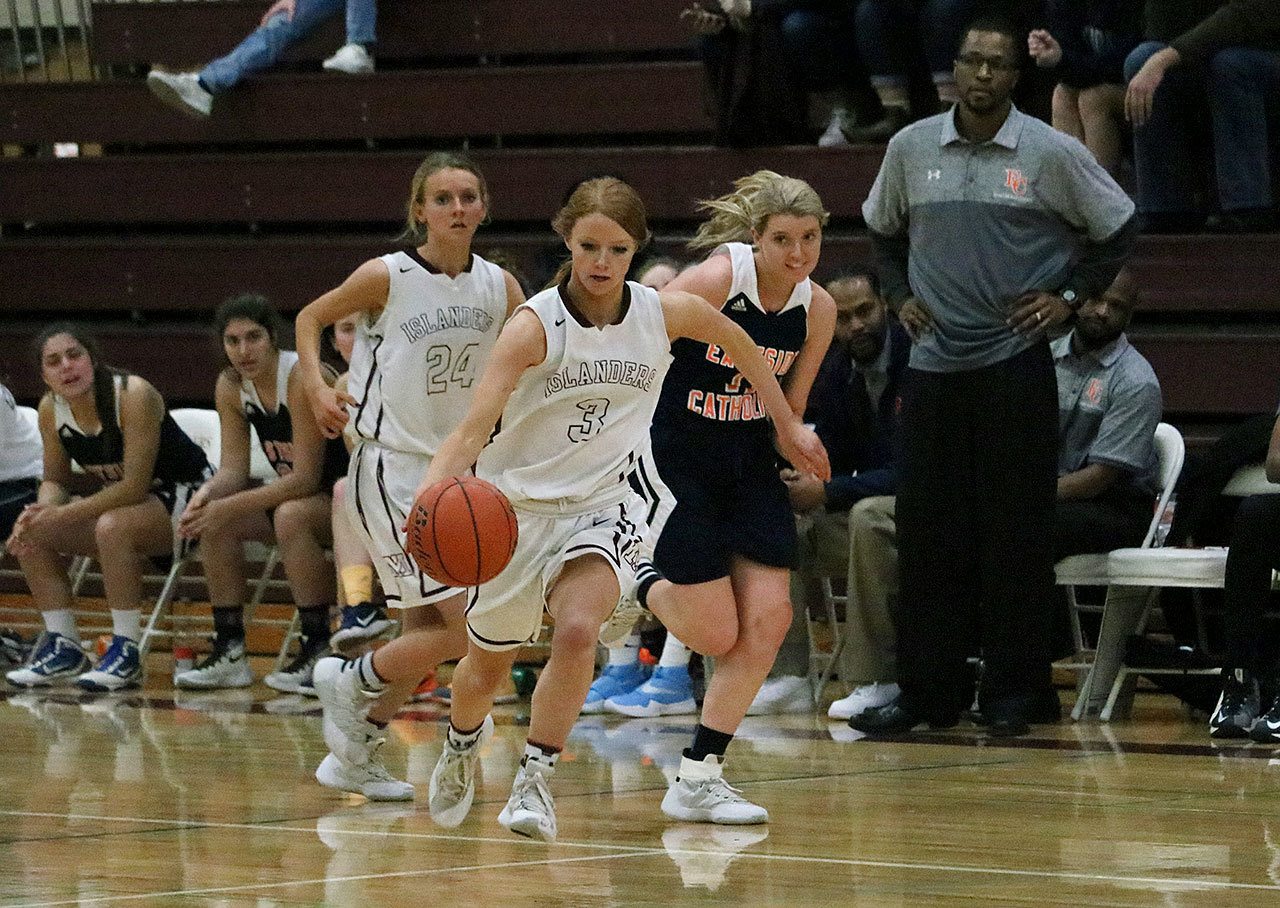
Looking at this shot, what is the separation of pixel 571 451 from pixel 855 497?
110 inches

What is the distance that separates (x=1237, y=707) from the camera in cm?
648

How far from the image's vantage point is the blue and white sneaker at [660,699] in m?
7.39

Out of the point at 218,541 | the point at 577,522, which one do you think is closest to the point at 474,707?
the point at 577,522

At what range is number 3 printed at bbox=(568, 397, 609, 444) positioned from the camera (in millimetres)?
4672

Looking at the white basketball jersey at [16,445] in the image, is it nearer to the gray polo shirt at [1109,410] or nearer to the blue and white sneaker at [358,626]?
the blue and white sneaker at [358,626]

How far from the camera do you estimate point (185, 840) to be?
15.5 feet

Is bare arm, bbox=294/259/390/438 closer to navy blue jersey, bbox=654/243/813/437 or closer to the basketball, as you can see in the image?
navy blue jersey, bbox=654/243/813/437

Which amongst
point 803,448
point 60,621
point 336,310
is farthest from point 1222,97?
point 60,621

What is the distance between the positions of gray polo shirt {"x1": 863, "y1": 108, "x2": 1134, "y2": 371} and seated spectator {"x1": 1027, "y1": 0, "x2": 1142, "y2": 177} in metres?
1.37

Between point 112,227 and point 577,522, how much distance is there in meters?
7.06

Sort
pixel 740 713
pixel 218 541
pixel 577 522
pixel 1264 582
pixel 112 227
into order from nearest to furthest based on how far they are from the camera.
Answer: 1. pixel 577 522
2. pixel 740 713
3. pixel 1264 582
4. pixel 218 541
5. pixel 112 227

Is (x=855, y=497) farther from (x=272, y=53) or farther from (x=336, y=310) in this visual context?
(x=272, y=53)

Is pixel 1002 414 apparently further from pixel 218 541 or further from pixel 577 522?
pixel 218 541

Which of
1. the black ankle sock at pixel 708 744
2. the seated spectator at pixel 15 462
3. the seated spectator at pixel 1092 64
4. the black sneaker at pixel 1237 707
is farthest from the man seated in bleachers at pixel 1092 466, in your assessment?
the seated spectator at pixel 15 462
